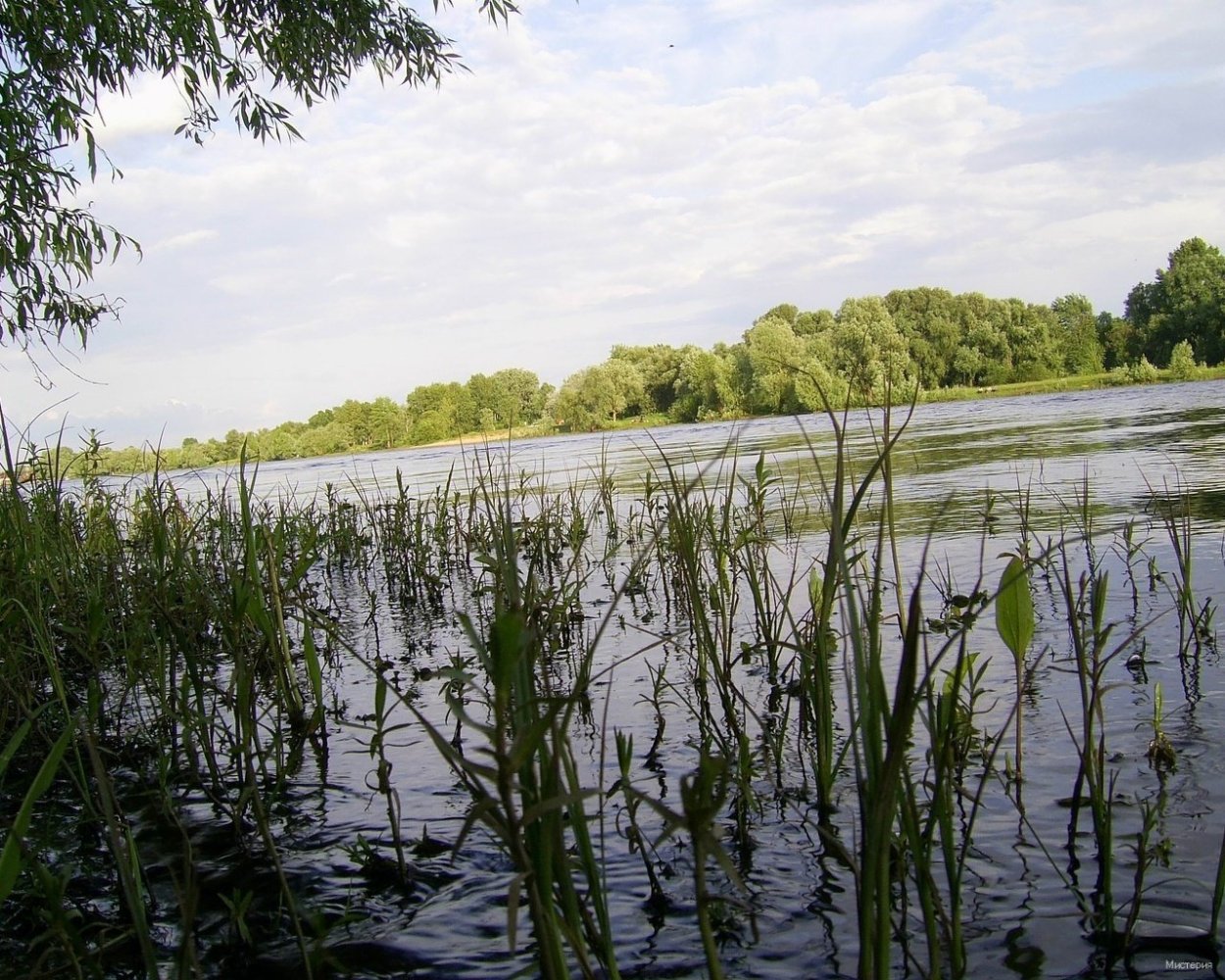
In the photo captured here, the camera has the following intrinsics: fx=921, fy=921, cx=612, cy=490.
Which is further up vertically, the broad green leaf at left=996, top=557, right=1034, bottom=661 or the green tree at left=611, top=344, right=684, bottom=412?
the green tree at left=611, top=344, right=684, bottom=412

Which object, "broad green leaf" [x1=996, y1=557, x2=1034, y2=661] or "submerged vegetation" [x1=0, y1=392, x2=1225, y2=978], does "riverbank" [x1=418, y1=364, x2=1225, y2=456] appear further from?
"broad green leaf" [x1=996, y1=557, x2=1034, y2=661]

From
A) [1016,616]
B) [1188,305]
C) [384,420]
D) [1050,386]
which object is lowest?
[1016,616]

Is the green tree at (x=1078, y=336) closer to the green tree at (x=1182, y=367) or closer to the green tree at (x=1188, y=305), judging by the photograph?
the green tree at (x=1188, y=305)

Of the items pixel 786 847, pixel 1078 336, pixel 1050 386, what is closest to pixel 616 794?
pixel 786 847

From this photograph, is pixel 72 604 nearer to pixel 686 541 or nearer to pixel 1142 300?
pixel 686 541

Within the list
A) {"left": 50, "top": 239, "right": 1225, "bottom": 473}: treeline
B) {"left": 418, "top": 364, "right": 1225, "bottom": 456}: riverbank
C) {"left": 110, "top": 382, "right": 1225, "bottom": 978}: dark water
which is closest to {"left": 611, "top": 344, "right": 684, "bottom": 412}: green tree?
{"left": 50, "top": 239, "right": 1225, "bottom": 473}: treeline

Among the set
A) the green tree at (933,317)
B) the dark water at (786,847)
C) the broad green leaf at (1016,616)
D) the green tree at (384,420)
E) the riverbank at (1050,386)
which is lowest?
the dark water at (786,847)

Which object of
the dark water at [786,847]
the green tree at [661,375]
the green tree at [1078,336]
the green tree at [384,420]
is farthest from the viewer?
the green tree at [661,375]

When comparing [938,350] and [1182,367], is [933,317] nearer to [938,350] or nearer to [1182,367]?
[1182,367]

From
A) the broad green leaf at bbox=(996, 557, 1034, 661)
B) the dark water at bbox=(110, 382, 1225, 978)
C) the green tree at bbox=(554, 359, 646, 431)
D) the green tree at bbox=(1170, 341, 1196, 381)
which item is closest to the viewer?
the dark water at bbox=(110, 382, 1225, 978)

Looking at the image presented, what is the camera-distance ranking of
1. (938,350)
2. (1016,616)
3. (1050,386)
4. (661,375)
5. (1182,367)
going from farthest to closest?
(661,375)
(1050,386)
(1182,367)
(938,350)
(1016,616)

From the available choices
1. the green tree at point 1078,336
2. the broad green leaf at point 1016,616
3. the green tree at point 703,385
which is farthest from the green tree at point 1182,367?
the broad green leaf at point 1016,616

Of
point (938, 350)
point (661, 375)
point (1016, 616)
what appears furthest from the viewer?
point (661, 375)

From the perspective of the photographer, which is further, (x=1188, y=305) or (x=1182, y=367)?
(x=1188, y=305)
